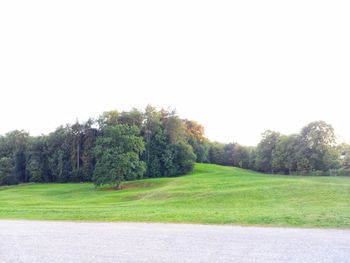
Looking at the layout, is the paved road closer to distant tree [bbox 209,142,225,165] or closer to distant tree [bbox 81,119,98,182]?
distant tree [bbox 81,119,98,182]

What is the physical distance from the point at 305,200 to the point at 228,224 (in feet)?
37.5

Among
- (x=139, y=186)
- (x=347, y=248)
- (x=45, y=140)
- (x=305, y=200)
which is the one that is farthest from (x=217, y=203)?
(x=45, y=140)

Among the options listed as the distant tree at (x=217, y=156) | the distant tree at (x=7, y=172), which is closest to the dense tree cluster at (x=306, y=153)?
the distant tree at (x=217, y=156)

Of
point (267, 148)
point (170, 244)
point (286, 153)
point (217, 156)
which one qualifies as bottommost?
point (170, 244)

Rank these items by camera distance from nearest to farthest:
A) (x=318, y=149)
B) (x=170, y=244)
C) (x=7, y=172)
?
(x=170, y=244), (x=318, y=149), (x=7, y=172)

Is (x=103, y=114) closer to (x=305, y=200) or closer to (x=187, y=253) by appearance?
(x=305, y=200)

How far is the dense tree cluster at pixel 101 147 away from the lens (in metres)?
51.5

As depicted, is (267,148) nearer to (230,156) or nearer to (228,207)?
(230,156)

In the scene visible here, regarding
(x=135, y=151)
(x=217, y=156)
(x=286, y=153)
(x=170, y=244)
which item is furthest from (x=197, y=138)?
(x=170, y=244)

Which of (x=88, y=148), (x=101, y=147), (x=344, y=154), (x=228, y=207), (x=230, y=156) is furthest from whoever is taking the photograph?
(x=230, y=156)

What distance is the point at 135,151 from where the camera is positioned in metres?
50.5

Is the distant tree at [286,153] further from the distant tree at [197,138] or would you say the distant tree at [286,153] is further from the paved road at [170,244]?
the paved road at [170,244]

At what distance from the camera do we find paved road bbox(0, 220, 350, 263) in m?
8.98

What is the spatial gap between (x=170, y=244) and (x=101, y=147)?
39463mm
